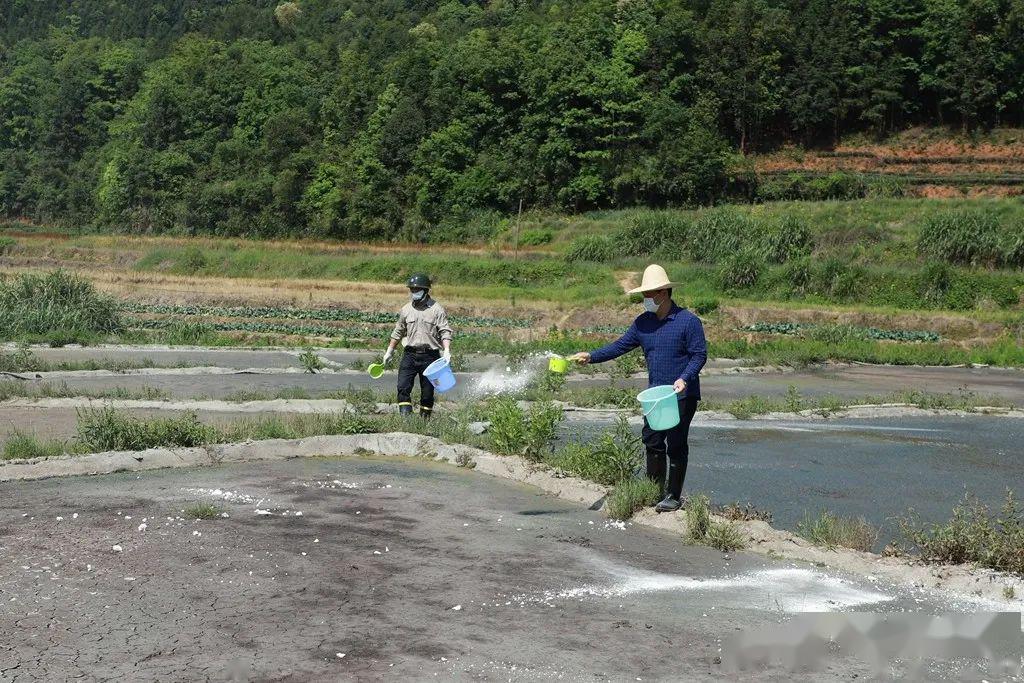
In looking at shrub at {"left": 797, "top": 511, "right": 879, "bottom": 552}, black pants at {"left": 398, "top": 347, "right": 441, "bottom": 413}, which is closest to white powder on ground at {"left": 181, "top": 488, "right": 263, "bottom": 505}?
black pants at {"left": 398, "top": 347, "right": 441, "bottom": 413}

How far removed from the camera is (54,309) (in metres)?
33.3

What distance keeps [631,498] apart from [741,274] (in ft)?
121

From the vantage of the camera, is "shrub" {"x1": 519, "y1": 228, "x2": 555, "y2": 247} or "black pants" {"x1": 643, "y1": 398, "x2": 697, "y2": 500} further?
"shrub" {"x1": 519, "y1": 228, "x2": 555, "y2": 247}

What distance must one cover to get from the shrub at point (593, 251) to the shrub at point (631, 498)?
45.7 meters

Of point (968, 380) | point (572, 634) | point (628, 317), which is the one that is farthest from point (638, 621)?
point (628, 317)

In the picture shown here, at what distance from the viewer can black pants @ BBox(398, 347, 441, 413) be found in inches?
614

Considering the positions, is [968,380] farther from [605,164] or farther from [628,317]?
[605,164]

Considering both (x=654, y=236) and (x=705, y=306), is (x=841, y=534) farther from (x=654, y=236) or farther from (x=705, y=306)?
(x=654, y=236)

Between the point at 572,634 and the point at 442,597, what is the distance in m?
1.08

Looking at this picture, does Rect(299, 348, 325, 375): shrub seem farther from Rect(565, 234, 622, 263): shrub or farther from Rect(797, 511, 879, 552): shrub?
Rect(565, 234, 622, 263): shrub

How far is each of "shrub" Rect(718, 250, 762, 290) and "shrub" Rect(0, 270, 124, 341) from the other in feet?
75.5

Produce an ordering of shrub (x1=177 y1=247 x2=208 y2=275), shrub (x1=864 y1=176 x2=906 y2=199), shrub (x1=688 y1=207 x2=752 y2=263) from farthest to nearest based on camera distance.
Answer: shrub (x1=864 y1=176 x2=906 y2=199), shrub (x1=177 y1=247 x2=208 y2=275), shrub (x1=688 y1=207 x2=752 y2=263)

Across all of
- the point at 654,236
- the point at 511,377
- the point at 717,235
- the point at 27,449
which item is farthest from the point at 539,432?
the point at 654,236

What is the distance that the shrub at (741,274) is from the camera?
46.6 meters
